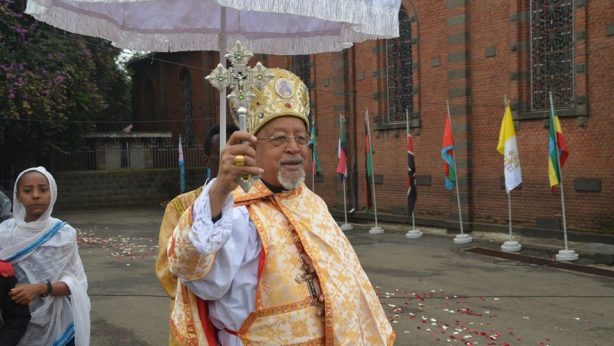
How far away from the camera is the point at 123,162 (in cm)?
2958

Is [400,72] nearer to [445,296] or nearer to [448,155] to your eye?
[448,155]

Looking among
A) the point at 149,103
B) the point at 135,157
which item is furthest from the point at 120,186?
the point at 149,103

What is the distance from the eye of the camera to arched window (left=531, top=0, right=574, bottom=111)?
44.1 feet

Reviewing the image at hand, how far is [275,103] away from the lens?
2.50 meters

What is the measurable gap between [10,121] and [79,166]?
712cm

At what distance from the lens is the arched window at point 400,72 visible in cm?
1752

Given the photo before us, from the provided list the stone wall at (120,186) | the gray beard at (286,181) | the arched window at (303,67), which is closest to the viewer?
the gray beard at (286,181)

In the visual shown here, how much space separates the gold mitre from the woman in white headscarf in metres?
1.96

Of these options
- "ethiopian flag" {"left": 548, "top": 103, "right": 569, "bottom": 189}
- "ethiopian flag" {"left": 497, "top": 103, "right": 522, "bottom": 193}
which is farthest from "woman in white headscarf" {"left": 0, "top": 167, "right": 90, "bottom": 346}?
"ethiopian flag" {"left": 497, "top": 103, "right": 522, "bottom": 193}

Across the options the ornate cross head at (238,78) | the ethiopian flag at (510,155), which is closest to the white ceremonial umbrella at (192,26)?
the ornate cross head at (238,78)

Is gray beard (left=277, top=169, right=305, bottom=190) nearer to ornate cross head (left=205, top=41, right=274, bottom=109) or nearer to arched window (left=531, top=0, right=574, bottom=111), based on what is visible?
ornate cross head (left=205, top=41, right=274, bottom=109)

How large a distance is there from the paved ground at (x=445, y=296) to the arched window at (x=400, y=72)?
4.72 metres

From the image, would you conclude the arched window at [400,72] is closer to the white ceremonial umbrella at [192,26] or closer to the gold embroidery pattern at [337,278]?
the white ceremonial umbrella at [192,26]

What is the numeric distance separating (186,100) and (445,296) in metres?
24.6
